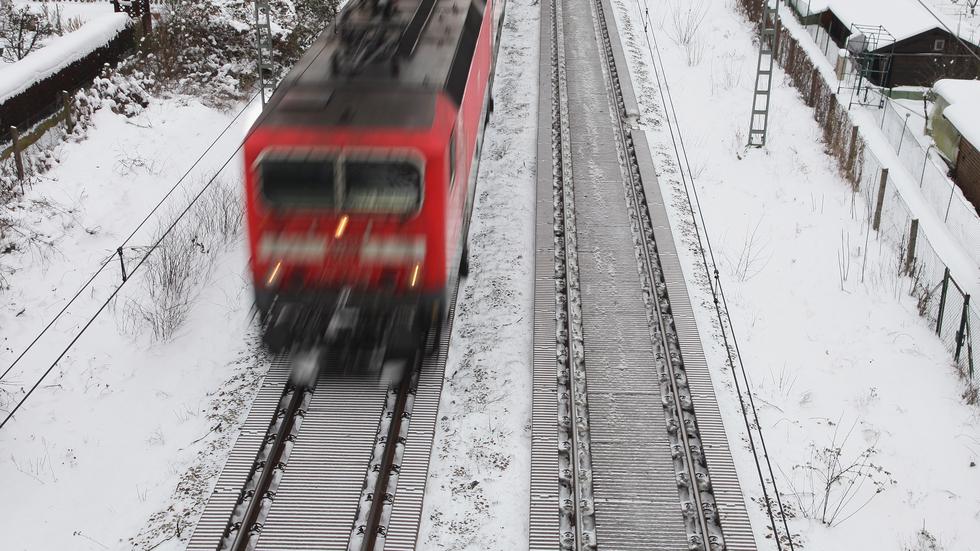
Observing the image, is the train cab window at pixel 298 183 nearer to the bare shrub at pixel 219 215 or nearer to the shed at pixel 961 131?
the bare shrub at pixel 219 215

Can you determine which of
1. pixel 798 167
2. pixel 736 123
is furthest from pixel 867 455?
pixel 736 123

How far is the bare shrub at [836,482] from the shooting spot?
9.25 m

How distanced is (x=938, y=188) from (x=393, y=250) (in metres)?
12.9

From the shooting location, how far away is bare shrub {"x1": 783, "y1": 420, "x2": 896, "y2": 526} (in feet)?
30.3

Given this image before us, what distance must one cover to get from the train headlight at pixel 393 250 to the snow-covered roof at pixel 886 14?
2053cm

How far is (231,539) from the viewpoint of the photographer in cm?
859

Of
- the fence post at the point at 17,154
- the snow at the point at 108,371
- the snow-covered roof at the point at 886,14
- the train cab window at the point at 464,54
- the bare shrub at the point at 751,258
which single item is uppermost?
the train cab window at the point at 464,54

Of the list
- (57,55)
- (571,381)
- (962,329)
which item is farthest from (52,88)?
(962,329)

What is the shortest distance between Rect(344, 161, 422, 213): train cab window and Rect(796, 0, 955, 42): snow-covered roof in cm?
2055

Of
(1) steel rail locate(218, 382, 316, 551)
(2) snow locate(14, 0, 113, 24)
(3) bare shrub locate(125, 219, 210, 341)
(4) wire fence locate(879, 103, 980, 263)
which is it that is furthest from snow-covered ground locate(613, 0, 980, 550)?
(2) snow locate(14, 0, 113, 24)

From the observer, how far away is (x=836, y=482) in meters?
9.64

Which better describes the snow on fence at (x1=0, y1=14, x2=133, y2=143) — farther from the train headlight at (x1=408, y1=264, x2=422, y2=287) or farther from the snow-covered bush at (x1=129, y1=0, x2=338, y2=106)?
the train headlight at (x1=408, y1=264, x2=422, y2=287)

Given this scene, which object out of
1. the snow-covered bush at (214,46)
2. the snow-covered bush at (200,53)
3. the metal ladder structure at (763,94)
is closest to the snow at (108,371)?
the snow-covered bush at (200,53)

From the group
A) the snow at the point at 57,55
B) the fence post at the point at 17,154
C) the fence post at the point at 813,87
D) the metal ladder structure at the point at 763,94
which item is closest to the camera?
the fence post at the point at 17,154
